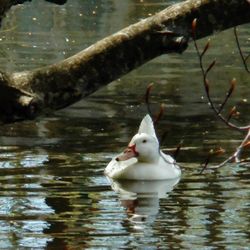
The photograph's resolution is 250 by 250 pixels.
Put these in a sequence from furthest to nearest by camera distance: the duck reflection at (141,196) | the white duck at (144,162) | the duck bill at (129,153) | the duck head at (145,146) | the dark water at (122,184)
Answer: the duck head at (145,146) → the duck bill at (129,153) → the white duck at (144,162) → the duck reflection at (141,196) → the dark water at (122,184)

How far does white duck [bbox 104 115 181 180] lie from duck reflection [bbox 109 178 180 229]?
79 mm

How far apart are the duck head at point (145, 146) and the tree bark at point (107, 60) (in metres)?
4.72

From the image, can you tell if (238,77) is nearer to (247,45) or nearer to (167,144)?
(247,45)

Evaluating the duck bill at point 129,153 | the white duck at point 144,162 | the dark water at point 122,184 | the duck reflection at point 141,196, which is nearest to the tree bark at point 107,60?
the dark water at point 122,184

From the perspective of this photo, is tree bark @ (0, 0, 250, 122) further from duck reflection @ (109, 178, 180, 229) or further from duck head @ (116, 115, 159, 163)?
duck head @ (116, 115, 159, 163)

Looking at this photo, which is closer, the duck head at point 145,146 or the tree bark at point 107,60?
the tree bark at point 107,60

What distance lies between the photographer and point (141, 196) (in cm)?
1007

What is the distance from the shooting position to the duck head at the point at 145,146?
1128cm

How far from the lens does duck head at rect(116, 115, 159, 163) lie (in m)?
11.3

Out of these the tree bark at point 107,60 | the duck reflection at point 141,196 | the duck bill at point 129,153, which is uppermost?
the tree bark at point 107,60

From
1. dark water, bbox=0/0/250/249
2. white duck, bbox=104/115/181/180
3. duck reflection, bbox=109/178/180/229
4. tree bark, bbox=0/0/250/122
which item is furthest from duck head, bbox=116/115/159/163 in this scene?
tree bark, bbox=0/0/250/122

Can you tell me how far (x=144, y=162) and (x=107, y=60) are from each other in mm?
4960

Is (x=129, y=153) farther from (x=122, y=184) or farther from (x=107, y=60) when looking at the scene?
(x=107, y=60)

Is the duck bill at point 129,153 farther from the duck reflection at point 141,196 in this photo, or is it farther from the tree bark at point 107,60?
the tree bark at point 107,60
